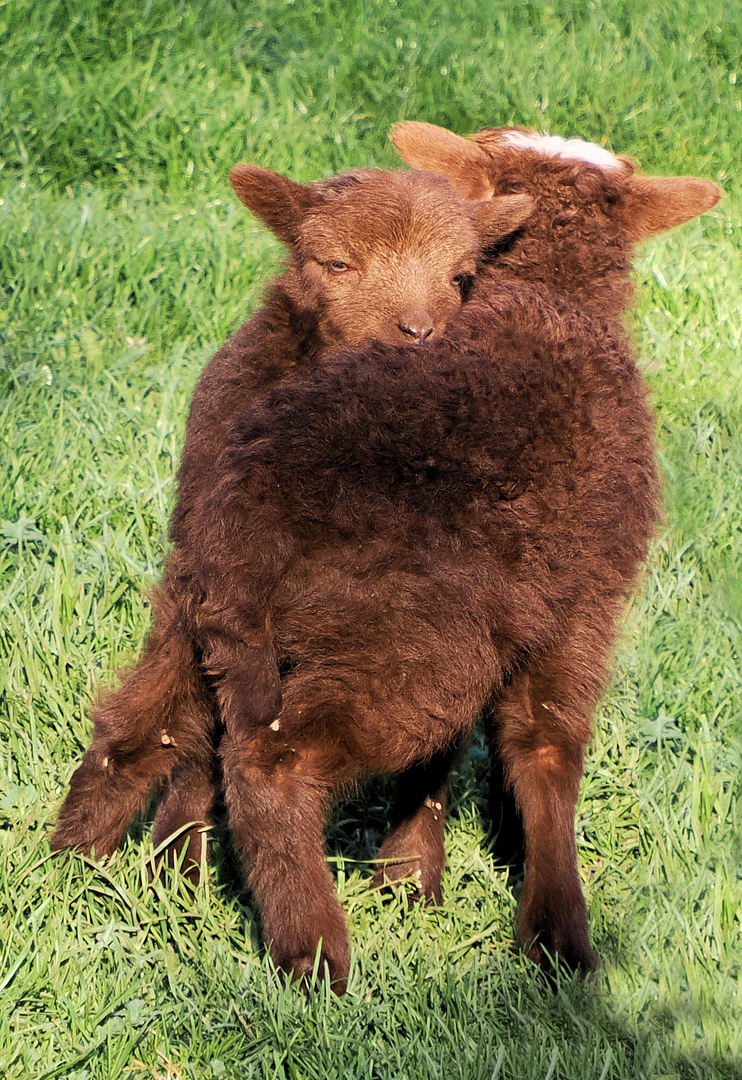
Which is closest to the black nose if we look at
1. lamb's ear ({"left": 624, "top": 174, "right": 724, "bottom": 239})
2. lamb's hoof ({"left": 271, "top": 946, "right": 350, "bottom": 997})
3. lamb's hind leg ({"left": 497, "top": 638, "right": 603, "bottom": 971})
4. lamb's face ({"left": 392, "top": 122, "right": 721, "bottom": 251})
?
lamb's face ({"left": 392, "top": 122, "right": 721, "bottom": 251})

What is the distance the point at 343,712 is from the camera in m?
3.04

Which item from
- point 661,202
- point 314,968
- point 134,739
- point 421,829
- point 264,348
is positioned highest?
point 661,202

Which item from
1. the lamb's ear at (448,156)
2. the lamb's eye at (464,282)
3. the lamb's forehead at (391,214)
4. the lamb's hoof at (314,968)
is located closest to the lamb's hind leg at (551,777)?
the lamb's hoof at (314,968)

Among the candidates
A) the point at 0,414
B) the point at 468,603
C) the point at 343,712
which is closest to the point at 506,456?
the point at 468,603

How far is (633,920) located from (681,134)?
6.01 m

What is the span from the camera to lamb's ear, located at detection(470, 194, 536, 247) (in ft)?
12.7

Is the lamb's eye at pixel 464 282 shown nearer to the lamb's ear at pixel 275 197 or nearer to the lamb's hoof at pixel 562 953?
the lamb's ear at pixel 275 197

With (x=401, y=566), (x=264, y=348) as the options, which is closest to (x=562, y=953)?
(x=401, y=566)

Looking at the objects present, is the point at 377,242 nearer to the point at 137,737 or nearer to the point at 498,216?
the point at 498,216

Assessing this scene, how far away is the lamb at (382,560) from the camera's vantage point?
2.99m

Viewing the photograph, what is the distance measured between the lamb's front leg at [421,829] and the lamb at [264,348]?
58 centimetres

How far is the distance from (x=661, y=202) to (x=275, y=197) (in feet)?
4.11

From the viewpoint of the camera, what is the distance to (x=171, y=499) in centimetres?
511

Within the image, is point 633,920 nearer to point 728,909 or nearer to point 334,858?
point 728,909
